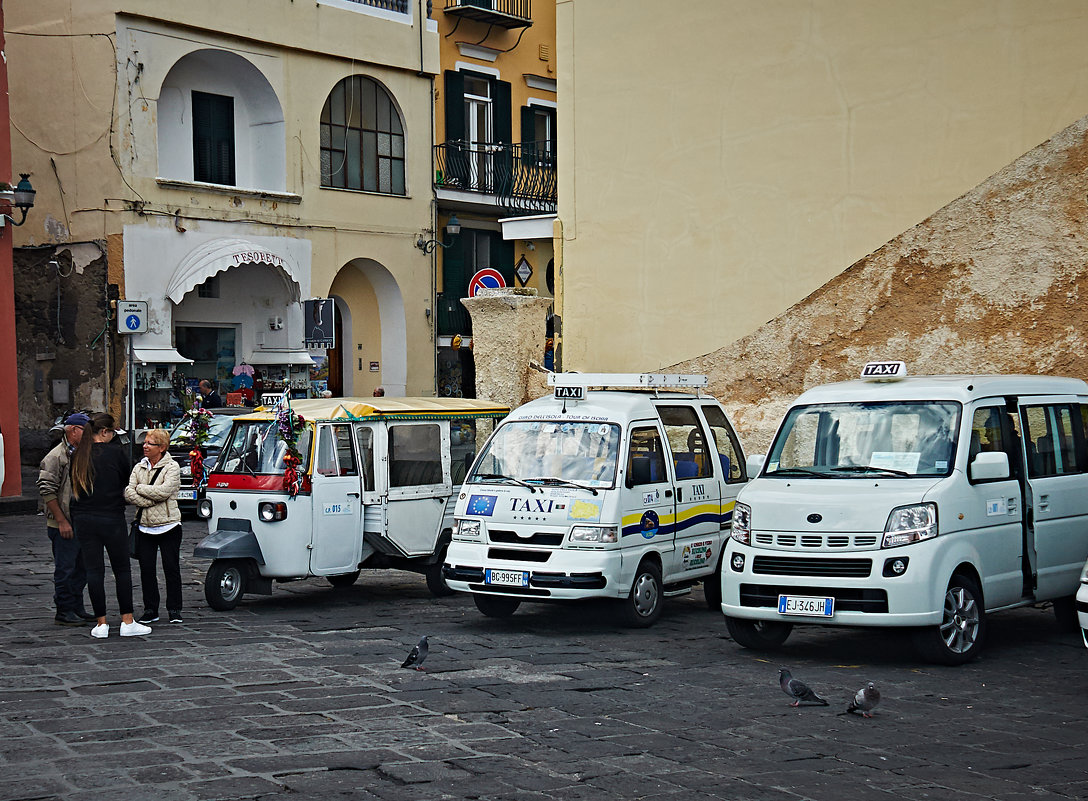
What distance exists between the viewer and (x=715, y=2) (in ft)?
53.8

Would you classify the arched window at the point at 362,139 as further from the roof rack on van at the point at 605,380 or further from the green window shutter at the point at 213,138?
the roof rack on van at the point at 605,380

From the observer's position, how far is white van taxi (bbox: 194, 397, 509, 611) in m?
11.9

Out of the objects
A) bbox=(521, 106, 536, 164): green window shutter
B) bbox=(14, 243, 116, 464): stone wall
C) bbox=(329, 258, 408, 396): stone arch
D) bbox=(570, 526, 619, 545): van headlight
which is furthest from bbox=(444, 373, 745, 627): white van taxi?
bbox=(521, 106, 536, 164): green window shutter

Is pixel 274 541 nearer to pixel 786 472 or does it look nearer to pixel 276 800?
pixel 786 472

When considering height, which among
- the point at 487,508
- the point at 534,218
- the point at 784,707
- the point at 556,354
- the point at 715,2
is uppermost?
the point at 715,2

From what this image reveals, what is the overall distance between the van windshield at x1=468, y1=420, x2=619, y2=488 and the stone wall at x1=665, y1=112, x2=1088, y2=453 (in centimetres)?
464

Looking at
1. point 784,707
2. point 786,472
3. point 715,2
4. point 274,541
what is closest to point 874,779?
point 784,707

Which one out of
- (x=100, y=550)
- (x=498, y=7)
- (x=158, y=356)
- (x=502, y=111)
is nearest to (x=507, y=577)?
(x=100, y=550)

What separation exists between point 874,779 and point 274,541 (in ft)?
22.0

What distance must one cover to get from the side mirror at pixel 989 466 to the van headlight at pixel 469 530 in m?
3.95

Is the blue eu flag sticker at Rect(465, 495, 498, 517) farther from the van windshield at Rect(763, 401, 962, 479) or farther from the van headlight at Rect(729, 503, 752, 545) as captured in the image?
the van windshield at Rect(763, 401, 962, 479)

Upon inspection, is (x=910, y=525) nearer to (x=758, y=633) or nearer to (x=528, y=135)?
(x=758, y=633)

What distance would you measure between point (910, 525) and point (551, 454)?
3.34 m

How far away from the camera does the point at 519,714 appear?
784 cm
